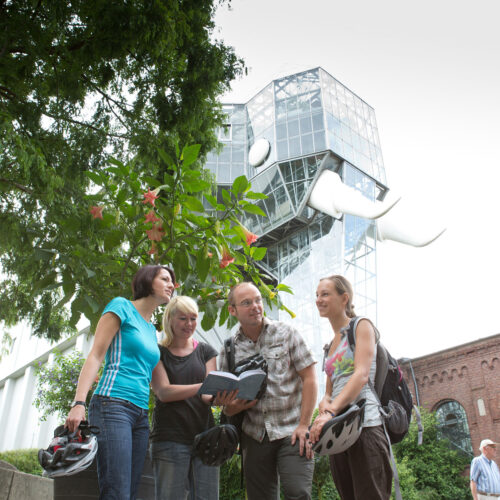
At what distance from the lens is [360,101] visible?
35.4 metres

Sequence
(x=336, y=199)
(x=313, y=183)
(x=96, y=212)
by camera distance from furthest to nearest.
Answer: (x=313, y=183), (x=336, y=199), (x=96, y=212)

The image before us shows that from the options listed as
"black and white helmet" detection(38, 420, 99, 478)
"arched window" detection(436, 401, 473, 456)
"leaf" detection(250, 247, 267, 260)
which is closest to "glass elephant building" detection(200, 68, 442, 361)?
"arched window" detection(436, 401, 473, 456)

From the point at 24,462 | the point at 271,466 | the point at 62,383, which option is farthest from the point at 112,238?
the point at 24,462

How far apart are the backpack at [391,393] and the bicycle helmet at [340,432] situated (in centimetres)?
22

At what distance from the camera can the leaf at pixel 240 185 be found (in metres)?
3.04

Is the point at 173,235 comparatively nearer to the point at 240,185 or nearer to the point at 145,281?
the point at 240,185

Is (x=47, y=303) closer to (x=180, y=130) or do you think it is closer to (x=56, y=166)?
(x=56, y=166)

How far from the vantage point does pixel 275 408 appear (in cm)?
259

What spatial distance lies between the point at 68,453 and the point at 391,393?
5.08 ft

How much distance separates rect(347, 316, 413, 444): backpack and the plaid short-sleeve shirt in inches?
12.6

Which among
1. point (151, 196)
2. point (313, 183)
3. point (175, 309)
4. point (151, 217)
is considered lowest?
point (175, 309)

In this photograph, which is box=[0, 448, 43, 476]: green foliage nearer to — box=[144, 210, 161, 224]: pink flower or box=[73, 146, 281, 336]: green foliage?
box=[73, 146, 281, 336]: green foliage

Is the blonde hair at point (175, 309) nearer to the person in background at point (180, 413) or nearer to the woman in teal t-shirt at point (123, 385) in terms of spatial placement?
the person in background at point (180, 413)

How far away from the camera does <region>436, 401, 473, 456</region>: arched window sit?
2424 cm
